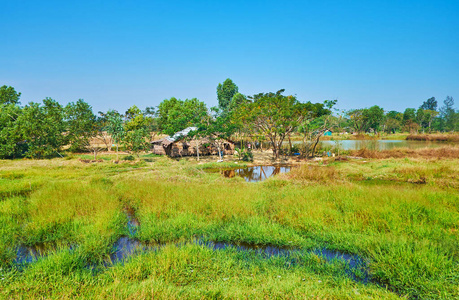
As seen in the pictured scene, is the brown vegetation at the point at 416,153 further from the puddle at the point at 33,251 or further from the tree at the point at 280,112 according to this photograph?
the puddle at the point at 33,251

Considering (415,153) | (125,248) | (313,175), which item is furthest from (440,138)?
(125,248)

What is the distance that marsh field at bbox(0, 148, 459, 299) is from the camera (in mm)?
3932

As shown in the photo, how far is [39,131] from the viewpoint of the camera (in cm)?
2288

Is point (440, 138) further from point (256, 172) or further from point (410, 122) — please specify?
point (256, 172)

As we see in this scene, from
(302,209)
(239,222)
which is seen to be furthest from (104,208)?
(302,209)

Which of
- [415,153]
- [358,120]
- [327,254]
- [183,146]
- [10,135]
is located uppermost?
[358,120]

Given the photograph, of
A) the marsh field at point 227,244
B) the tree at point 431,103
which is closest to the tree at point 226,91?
the marsh field at point 227,244

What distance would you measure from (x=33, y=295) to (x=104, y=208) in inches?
173

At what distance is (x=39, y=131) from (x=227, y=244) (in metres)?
26.6

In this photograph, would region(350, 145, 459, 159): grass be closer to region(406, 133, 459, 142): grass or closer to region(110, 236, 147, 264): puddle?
region(110, 236, 147, 264): puddle

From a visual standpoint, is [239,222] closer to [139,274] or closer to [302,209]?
[302,209]

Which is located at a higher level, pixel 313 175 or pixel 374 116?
pixel 374 116

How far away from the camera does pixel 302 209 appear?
296 inches

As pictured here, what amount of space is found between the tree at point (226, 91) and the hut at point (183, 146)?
88.9 ft
